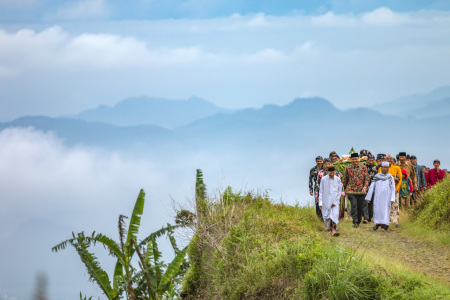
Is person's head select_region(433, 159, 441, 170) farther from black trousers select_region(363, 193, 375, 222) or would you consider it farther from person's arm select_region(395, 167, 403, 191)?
black trousers select_region(363, 193, 375, 222)

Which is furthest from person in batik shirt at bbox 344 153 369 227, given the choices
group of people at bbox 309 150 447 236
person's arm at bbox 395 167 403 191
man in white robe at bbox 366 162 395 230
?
person's arm at bbox 395 167 403 191

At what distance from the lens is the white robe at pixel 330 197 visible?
678 inches

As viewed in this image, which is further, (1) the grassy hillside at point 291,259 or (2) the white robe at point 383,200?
(2) the white robe at point 383,200

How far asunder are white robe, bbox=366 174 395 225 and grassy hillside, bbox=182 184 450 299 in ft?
1.73

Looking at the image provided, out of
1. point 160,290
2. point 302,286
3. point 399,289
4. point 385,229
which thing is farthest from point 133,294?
point 385,229

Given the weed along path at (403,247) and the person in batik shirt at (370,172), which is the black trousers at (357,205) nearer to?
the weed along path at (403,247)

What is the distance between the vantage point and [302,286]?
32.9ft

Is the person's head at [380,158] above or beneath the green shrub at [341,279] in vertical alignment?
above

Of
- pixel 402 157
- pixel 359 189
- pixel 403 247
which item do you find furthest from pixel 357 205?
pixel 402 157

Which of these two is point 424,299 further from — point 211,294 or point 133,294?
point 133,294

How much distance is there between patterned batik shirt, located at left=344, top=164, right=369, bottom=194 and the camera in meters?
18.7

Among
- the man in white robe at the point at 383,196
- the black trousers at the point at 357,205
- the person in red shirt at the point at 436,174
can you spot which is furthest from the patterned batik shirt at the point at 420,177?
the man in white robe at the point at 383,196

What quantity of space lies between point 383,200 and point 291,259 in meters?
8.64

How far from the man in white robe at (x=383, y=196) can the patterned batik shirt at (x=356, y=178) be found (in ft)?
1.24
